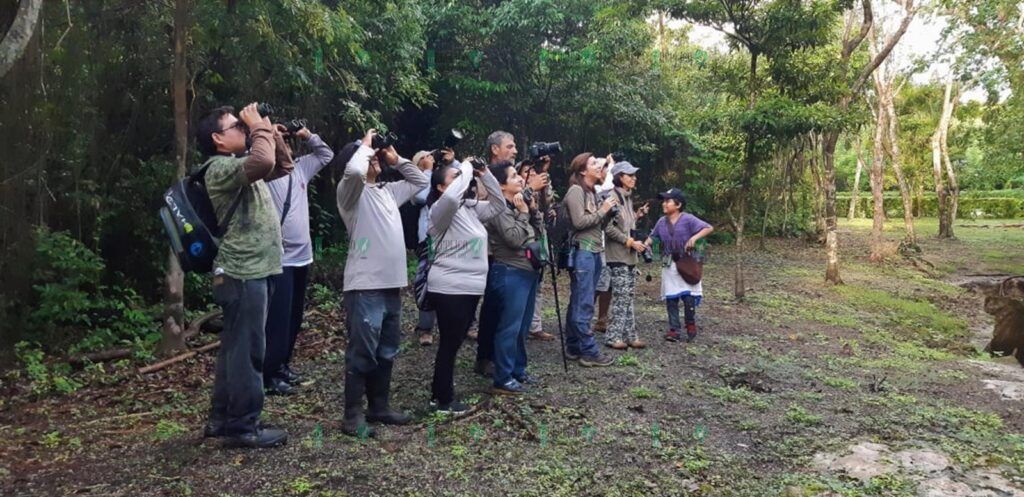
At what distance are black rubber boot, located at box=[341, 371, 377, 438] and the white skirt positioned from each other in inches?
148

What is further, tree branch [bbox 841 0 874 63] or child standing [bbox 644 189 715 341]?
tree branch [bbox 841 0 874 63]

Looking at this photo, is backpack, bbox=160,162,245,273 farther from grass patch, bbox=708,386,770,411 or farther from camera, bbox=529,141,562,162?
Result: grass patch, bbox=708,386,770,411

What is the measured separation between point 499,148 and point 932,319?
8.10m

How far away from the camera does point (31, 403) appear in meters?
4.79

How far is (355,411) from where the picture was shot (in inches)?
159

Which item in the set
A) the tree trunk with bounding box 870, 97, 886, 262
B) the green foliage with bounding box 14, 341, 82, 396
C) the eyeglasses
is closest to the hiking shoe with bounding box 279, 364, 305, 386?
the green foliage with bounding box 14, 341, 82, 396

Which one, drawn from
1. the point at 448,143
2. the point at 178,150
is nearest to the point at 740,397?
the point at 448,143

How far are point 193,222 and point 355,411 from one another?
4.47ft

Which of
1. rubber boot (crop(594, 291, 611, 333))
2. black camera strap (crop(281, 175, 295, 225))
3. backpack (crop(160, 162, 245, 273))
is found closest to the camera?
backpack (crop(160, 162, 245, 273))

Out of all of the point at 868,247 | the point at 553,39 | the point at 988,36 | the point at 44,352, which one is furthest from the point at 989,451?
the point at 868,247

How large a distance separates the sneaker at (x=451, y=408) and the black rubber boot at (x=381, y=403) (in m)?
0.22

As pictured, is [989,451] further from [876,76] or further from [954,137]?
[954,137]

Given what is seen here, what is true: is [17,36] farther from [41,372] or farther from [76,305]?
[76,305]

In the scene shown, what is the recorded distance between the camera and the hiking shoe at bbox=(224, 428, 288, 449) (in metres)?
3.71
